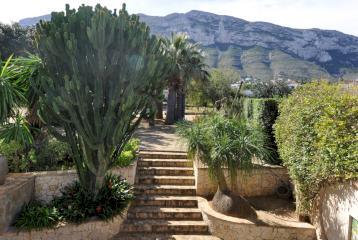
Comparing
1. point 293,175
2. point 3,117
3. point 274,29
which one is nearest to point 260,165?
point 293,175

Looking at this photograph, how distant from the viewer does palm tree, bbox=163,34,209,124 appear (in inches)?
816

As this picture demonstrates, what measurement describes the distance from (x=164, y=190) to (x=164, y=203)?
530 mm

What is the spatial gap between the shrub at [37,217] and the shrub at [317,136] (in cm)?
669

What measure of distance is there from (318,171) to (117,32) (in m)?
6.04

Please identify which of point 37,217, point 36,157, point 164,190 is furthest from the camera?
point 164,190

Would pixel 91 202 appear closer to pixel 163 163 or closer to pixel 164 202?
pixel 164 202

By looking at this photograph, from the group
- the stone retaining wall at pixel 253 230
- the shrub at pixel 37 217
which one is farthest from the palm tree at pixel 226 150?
the shrub at pixel 37 217

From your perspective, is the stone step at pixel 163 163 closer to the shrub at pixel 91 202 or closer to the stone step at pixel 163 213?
the stone step at pixel 163 213

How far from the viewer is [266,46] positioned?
9488 centimetres

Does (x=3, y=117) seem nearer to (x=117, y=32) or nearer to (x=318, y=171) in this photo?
(x=117, y=32)

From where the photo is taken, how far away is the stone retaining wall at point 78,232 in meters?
7.40

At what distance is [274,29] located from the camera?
369ft

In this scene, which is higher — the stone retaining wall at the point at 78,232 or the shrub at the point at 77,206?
the shrub at the point at 77,206

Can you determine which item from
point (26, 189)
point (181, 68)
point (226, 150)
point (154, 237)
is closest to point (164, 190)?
point (154, 237)
